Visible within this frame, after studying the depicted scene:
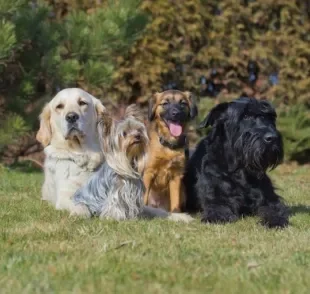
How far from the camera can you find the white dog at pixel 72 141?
20.0ft

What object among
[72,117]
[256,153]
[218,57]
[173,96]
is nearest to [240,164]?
[256,153]

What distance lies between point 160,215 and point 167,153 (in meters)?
0.69

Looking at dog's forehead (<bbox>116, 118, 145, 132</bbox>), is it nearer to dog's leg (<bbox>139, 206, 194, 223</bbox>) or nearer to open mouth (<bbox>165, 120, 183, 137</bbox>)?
dog's leg (<bbox>139, 206, 194, 223</bbox>)

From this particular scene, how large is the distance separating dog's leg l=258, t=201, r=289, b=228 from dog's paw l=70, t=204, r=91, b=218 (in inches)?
57.7

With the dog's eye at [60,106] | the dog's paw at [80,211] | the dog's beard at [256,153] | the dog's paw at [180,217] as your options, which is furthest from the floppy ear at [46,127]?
the dog's beard at [256,153]

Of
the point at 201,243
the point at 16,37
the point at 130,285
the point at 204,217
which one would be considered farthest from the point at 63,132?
the point at 16,37

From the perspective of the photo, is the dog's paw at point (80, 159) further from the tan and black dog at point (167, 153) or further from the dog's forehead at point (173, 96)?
the dog's forehead at point (173, 96)

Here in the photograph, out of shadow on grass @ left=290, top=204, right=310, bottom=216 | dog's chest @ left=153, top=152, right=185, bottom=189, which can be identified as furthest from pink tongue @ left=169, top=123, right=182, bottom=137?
shadow on grass @ left=290, top=204, right=310, bottom=216

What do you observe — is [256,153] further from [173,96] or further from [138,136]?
[173,96]

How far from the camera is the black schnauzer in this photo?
5.70 meters

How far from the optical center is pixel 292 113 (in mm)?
13234

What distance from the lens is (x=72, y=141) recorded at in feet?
20.4

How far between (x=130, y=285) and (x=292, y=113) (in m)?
10.3

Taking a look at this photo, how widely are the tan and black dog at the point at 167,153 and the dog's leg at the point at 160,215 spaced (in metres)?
0.24
